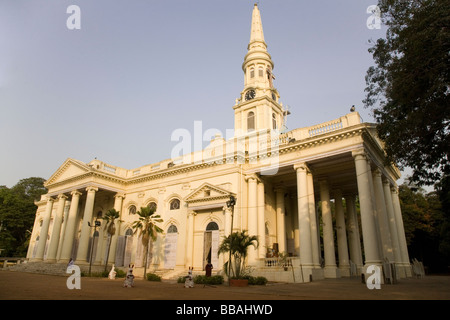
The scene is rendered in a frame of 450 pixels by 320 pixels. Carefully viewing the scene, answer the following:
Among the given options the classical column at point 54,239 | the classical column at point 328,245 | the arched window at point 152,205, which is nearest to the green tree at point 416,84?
the classical column at point 328,245

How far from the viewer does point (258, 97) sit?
29.3m

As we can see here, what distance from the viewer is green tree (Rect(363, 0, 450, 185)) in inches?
416

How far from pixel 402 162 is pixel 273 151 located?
899 cm

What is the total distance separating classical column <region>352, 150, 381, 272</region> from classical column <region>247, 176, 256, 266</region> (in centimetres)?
731

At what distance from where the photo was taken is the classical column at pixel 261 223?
69.5ft

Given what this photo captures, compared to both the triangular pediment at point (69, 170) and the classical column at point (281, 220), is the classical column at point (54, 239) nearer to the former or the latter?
the triangular pediment at point (69, 170)

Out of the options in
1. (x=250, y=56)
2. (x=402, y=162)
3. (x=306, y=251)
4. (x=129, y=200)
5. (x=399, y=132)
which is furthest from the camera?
(x=250, y=56)

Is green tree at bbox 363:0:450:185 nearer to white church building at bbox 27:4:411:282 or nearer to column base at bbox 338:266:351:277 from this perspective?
white church building at bbox 27:4:411:282

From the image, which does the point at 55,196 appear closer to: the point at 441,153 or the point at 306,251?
the point at 306,251

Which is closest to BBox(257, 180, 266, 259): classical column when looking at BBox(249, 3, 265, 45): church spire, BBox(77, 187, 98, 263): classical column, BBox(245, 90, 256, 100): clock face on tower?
BBox(245, 90, 256, 100): clock face on tower

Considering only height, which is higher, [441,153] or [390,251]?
[441,153]
